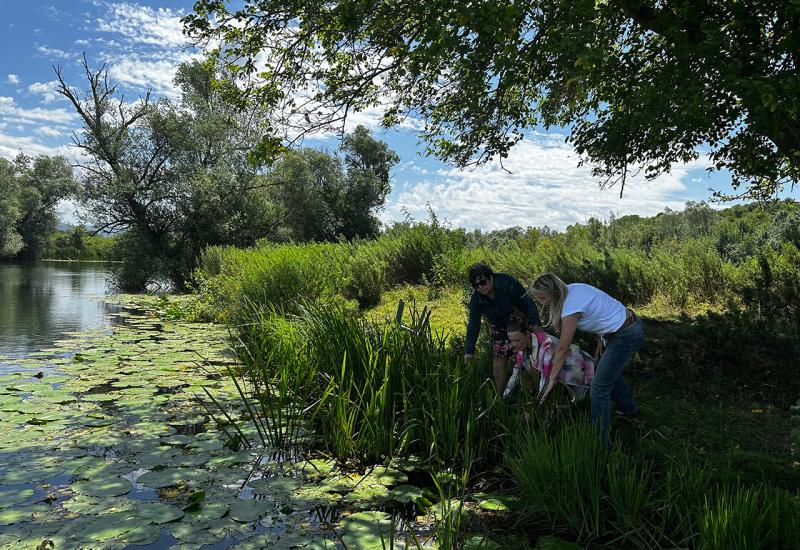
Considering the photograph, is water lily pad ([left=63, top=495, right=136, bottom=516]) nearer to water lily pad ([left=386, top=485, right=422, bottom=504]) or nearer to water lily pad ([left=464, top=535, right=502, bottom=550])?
water lily pad ([left=386, top=485, right=422, bottom=504])

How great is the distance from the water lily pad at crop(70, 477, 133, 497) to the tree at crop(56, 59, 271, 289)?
68.8ft

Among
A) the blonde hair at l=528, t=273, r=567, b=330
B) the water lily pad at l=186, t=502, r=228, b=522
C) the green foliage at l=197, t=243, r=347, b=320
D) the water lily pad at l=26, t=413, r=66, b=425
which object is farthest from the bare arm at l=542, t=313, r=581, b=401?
the green foliage at l=197, t=243, r=347, b=320

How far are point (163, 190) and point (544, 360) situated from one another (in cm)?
2410

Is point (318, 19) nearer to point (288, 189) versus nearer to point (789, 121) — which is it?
point (789, 121)

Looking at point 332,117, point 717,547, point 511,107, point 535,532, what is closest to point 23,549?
point 535,532

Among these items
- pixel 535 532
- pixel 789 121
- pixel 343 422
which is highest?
pixel 789 121

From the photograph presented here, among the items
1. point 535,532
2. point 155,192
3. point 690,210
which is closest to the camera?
point 535,532

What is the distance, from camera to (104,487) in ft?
13.1

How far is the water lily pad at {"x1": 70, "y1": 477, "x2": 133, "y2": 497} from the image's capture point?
3.88 metres

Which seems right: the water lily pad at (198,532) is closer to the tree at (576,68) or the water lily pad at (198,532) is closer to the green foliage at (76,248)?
the tree at (576,68)

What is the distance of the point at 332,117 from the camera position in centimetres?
773

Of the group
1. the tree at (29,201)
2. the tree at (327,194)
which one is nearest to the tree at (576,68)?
the tree at (327,194)

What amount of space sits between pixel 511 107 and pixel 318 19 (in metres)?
3.64

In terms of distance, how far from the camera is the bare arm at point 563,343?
13.1 feet
